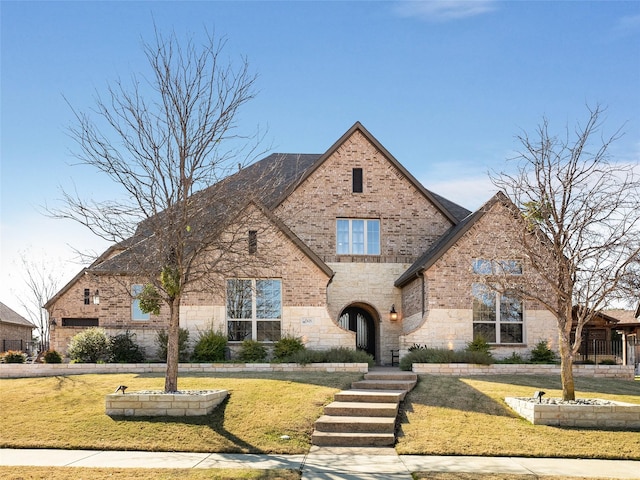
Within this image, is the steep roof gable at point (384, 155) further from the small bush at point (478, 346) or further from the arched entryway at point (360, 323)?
the small bush at point (478, 346)

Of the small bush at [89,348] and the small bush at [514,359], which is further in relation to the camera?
the small bush at [514,359]

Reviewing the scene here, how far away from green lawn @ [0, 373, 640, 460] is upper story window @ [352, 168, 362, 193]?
10.4 meters

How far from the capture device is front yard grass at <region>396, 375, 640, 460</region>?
12070 mm

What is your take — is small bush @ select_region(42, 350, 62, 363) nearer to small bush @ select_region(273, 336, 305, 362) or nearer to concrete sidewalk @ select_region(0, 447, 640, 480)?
small bush @ select_region(273, 336, 305, 362)

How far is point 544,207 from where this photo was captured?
15039 millimetres

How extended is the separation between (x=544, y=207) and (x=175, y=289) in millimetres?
8591

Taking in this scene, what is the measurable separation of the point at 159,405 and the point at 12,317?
112ft

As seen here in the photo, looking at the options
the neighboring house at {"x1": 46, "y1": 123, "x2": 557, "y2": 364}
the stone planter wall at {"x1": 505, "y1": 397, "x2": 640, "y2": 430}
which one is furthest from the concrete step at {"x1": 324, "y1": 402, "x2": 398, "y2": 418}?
the neighboring house at {"x1": 46, "y1": 123, "x2": 557, "y2": 364}

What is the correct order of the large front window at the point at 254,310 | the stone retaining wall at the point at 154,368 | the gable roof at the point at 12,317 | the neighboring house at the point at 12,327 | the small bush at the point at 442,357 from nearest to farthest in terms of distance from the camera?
1. the stone retaining wall at the point at 154,368
2. the small bush at the point at 442,357
3. the large front window at the point at 254,310
4. the neighboring house at the point at 12,327
5. the gable roof at the point at 12,317

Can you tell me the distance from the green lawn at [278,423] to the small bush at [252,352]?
389cm

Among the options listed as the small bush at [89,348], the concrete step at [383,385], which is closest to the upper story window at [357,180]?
the concrete step at [383,385]

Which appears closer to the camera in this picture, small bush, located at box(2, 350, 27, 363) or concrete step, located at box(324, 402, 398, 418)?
concrete step, located at box(324, 402, 398, 418)

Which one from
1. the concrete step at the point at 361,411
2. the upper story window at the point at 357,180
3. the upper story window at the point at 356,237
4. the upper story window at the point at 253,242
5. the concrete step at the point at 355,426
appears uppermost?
the upper story window at the point at 357,180

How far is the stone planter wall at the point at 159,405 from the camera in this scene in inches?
546
